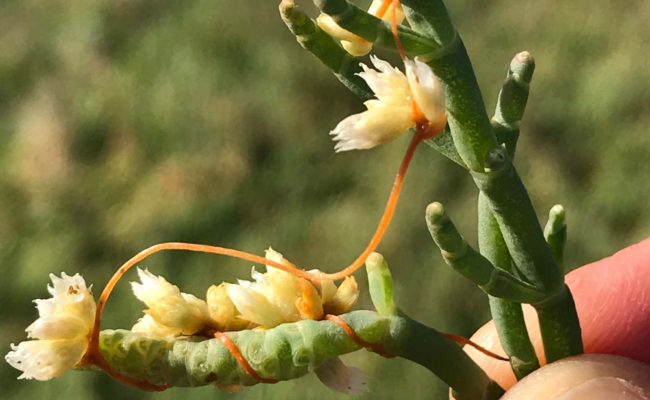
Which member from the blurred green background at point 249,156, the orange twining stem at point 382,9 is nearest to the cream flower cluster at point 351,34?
the orange twining stem at point 382,9

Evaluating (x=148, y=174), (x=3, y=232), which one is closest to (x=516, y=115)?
(x=148, y=174)

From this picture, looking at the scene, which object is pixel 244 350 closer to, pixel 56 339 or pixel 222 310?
pixel 222 310

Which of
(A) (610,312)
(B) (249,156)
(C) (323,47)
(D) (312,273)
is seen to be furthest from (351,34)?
(B) (249,156)

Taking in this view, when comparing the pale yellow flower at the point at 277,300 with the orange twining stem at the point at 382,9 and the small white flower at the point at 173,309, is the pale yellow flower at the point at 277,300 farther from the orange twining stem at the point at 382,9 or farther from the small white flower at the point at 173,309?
the orange twining stem at the point at 382,9

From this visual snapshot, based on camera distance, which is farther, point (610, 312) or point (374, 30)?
point (610, 312)

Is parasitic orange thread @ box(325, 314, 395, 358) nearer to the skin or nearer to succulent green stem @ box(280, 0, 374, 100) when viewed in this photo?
succulent green stem @ box(280, 0, 374, 100)

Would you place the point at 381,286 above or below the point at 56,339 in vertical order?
above
